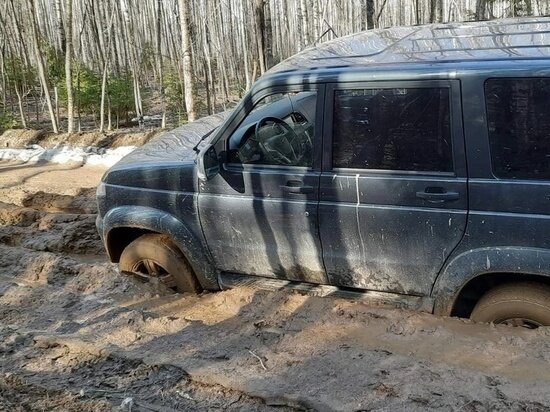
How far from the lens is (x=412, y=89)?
3.18 metres

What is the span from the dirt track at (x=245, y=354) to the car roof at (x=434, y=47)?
5.09 ft

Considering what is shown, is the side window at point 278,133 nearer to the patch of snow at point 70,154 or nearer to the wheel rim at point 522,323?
the wheel rim at point 522,323

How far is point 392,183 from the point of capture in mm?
3252

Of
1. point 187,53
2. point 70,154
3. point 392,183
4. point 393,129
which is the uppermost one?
point 187,53

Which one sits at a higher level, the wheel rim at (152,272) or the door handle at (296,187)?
the door handle at (296,187)

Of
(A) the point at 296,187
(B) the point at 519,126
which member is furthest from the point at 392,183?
(B) the point at 519,126

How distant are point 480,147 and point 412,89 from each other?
1.66 ft

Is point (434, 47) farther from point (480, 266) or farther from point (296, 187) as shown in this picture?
point (480, 266)

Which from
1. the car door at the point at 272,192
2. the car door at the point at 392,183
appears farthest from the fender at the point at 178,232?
the car door at the point at 392,183

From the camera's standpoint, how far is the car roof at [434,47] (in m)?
3.18

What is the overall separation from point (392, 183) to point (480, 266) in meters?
0.67

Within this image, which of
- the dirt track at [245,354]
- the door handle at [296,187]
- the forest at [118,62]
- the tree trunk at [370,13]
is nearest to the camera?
the dirt track at [245,354]

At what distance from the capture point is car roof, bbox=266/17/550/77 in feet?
10.4

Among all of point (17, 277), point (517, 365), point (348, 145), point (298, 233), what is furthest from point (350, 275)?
point (17, 277)
